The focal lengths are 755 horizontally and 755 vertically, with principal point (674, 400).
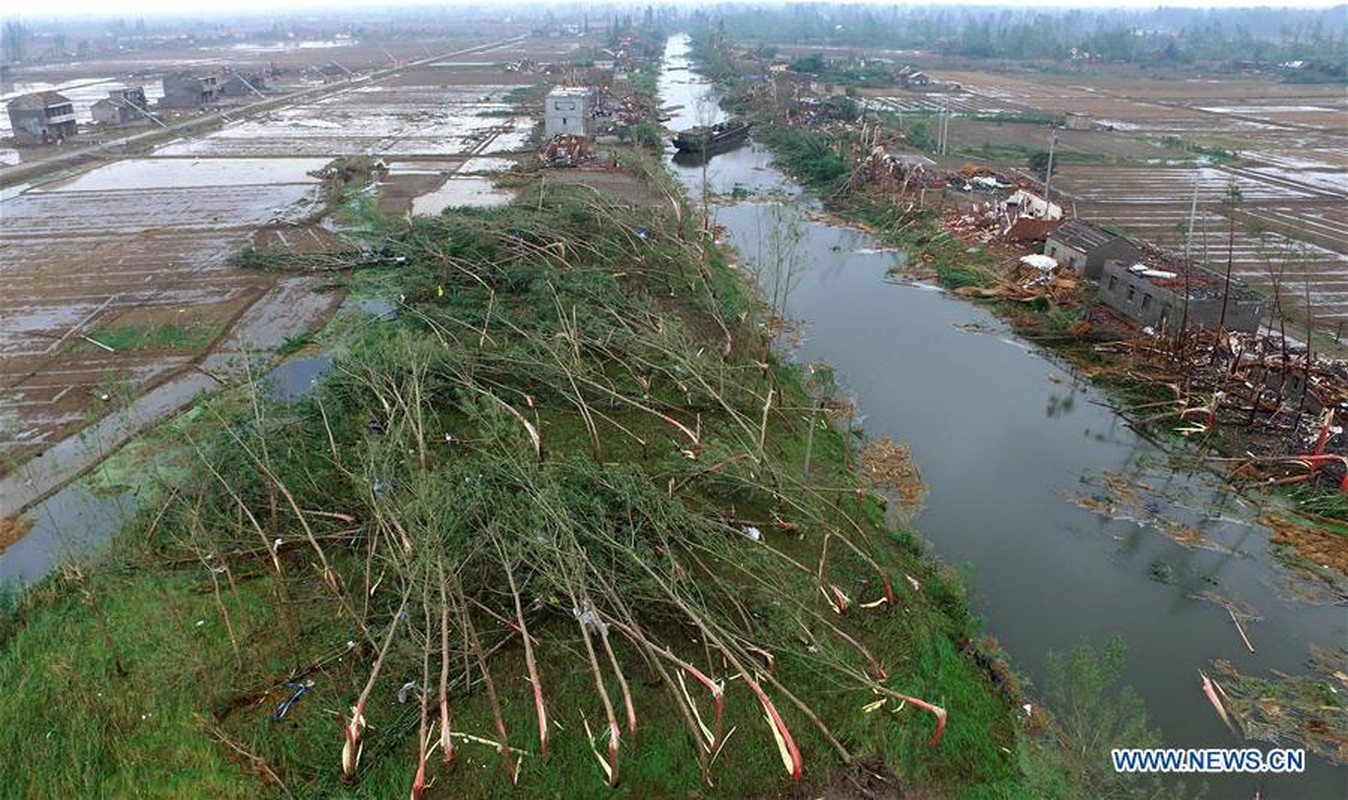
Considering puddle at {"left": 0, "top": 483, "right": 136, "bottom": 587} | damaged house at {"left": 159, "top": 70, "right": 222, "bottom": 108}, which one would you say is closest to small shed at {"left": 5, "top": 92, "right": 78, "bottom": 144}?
damaged house at {"left": 159, "top": 70, "right": 222, "bottom": 108}

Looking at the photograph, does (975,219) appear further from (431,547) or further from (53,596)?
(53,596)

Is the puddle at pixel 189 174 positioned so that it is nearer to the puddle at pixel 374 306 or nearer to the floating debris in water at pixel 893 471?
the puddle at pixel 374 306

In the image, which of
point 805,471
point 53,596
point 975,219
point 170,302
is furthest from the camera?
point 975,219

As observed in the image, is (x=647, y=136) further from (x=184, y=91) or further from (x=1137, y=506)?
(x=184, y=91)

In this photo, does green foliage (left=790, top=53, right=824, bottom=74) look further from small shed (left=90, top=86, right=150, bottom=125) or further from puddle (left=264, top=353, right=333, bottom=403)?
puddle (left=264, top=353, right=333, bottom=403)

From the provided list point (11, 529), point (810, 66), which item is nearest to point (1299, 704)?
point (11, 529)

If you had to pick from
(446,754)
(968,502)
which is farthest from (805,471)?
(446,754)

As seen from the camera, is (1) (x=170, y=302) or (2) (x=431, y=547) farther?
(1) (x=170, y=302)
